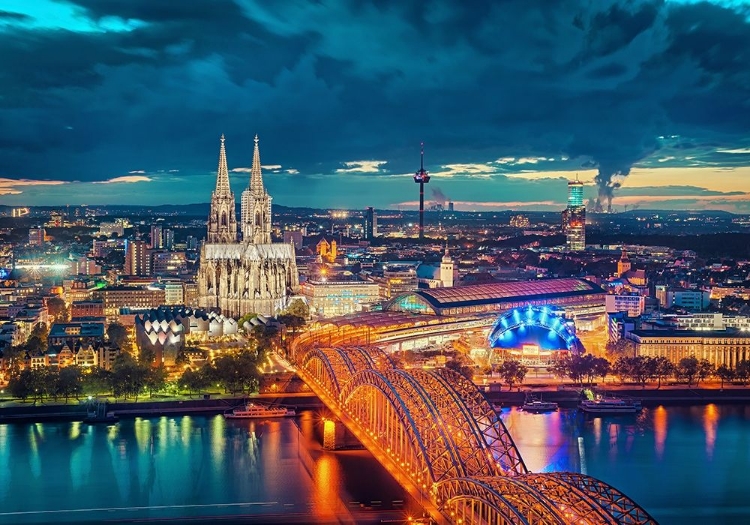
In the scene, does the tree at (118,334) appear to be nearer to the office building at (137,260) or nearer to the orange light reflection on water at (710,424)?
the orange light reflection on water at (710,424)

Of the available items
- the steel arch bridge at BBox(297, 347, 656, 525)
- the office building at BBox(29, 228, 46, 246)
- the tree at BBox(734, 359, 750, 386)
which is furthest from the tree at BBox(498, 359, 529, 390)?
the office building at BBox(29, 228, 46, 246)

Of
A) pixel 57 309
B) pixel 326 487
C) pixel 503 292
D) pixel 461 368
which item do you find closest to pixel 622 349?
pixel 461 368

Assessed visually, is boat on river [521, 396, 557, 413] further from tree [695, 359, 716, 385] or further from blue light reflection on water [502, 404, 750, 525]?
tree [695, 359, 716, 385]

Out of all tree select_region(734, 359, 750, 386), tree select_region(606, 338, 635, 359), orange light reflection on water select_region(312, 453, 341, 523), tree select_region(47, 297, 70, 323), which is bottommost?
orange light reflection on water select_region(312, 453, 341, 523)

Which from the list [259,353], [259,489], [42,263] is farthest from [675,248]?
[259,489]

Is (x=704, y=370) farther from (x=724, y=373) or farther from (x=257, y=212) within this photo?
(x=257, y=212)

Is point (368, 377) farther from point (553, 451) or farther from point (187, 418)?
point (187, 418)

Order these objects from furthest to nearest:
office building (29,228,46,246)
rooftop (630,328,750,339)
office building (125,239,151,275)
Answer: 1. office building (29,228,46,246)
2. office building (125,239,151,275)
3. rooftop (630,328,750,339)

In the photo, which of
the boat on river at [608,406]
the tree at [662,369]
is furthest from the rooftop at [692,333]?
the boat on river at [608,406]
